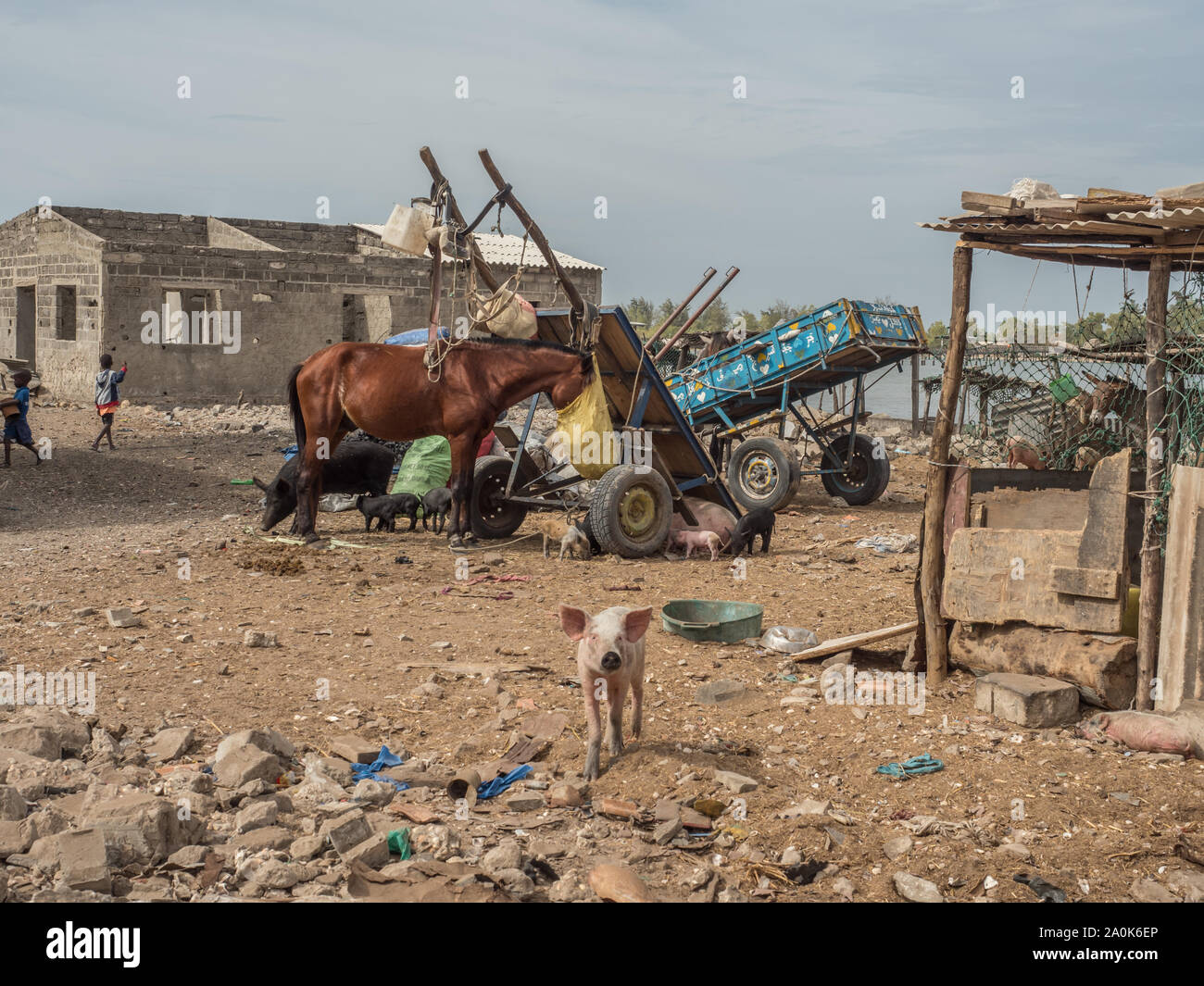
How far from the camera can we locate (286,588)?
29.1ft

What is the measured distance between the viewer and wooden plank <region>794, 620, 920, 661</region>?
701 centimetres

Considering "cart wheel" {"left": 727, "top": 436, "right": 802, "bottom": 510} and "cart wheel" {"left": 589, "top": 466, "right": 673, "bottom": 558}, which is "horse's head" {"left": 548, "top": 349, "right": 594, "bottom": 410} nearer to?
"cart wheel" {"left": 589, "top": 466, "right": 673, "bottom": 558}

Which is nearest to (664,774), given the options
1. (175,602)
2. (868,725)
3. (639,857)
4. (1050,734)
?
(639,857)

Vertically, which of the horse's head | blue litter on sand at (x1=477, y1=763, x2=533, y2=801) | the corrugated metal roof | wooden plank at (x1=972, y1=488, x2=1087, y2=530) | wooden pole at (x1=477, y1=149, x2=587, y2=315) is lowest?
blue litter on sand at (x1=477, y1=763, x2=533, y2=801)

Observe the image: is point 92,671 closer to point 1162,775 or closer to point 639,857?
point 639,857

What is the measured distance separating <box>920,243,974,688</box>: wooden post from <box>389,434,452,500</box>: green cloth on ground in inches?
278

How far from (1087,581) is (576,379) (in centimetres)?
570

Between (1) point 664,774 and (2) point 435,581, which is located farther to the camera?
(2) point 435,581

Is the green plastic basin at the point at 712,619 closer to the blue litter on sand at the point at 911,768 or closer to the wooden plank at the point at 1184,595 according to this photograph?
the blue litter on sand at the point at 911,768

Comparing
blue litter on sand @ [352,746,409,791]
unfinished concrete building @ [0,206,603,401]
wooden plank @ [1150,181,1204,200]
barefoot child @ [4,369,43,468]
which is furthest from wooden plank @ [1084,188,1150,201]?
unfinished concrete building @ [0,206,603,401]

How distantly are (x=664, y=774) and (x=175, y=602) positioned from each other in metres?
4.65

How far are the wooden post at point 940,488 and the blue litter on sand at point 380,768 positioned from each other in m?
3.19

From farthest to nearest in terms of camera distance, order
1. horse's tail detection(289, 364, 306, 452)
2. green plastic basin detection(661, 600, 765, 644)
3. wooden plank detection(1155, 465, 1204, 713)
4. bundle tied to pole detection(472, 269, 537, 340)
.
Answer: horse's tail detection(289, 364, 306, 452), bundle tied to pole detection(472, 269, 537, 340), green plastic basin detection(661, 600, 765, 644), wooden plank detection(1155, 465, 1204, 713)

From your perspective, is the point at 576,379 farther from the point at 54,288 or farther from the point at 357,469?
the point at 54,288
